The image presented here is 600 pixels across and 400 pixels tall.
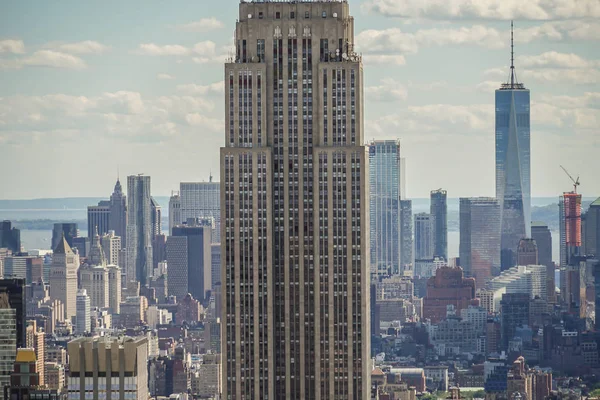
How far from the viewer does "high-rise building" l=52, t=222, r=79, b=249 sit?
100 metres

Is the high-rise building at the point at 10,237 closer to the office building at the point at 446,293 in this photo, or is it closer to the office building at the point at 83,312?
the office building at the point at 83,312

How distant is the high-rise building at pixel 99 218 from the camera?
320 ft

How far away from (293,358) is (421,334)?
58.6 meters

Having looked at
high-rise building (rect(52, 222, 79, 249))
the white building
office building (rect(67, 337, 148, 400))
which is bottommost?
office building (rect(67, 337, 148, 400))

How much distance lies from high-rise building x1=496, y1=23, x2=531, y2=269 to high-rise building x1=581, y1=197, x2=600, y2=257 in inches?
346

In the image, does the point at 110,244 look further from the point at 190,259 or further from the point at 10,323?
the point at 10,323

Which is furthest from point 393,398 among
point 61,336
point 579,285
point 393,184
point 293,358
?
point 393,184

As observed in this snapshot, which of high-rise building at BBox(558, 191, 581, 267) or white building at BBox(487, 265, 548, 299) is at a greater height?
high-rise building at BBox(558, 191, 581, 267)

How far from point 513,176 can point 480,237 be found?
5.11 m

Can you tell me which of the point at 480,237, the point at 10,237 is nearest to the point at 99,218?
the point at 10,237

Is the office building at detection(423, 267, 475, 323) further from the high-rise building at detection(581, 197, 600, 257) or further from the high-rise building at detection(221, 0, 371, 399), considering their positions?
the high-rise building at detection(221, 0, 371, 399)

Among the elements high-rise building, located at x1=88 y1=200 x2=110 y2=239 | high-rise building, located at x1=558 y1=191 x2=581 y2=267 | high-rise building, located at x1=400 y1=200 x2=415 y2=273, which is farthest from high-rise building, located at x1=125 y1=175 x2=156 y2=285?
high-rise building, located at x1=558 y1=191 x2=581 y2=267

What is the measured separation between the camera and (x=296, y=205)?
126 feet

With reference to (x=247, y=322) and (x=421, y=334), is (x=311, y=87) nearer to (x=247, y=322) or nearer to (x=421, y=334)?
(x=247, y=322)
